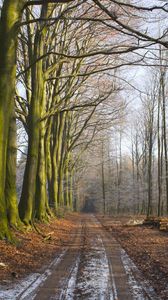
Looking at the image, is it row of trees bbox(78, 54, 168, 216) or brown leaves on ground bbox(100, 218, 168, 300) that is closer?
brown leaves on ground bbox(100, 218, 168, 300)

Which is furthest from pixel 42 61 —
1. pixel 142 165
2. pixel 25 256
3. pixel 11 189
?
pixel 142 165

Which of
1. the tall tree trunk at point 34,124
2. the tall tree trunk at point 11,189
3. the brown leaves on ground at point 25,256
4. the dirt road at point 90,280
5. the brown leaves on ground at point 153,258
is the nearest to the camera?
the dirt road at point 90,280

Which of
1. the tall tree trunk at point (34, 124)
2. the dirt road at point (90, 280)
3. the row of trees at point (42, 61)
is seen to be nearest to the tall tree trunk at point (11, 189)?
the row of trees at point (42, 61)

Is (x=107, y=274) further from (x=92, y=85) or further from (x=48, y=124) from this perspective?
(x=92, y=85)

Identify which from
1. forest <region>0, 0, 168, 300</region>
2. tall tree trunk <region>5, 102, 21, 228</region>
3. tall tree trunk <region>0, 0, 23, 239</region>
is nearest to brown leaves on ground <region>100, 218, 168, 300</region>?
forest <region>0, 0, 168, 300</region>

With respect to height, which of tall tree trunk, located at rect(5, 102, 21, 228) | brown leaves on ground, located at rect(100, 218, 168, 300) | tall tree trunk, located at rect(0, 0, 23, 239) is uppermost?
tall tree trunk, located at rect(0, 0, 23, 239)

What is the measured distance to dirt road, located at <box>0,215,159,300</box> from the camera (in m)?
6.49

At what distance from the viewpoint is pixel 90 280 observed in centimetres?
766

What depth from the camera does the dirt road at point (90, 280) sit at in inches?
256

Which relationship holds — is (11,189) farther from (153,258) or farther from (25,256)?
(153,258)

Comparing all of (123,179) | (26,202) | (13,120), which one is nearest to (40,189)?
(26,202)

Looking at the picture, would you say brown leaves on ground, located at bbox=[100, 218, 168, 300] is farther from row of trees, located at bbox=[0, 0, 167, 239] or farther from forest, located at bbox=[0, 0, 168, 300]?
row of trees, located at bbox=[0, 0, 167, 239]

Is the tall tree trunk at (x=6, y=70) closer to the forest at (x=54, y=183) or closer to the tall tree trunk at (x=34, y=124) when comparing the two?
the forest at (x=54, y=183)

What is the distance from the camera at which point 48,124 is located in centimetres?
2262
